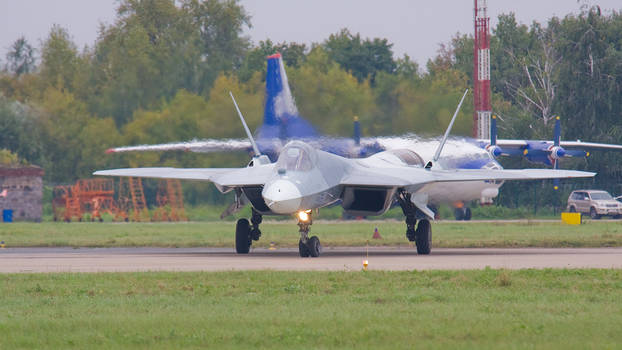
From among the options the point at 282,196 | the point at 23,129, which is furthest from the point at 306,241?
the point at 23,129

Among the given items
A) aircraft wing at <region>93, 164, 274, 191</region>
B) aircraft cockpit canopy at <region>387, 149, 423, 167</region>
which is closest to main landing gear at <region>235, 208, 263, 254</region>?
aircraft wing at <region>93, 164, 274, 191</region>

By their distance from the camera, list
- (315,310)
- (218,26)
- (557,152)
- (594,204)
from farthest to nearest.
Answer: (218,26) → (594,204) → (557,152) → (315,310)

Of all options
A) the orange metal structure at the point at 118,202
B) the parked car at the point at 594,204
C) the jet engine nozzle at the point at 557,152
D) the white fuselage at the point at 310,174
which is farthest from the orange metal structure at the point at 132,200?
the white fuselage at the point at 310,174

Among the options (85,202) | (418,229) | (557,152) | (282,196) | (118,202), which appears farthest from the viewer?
(118,202)

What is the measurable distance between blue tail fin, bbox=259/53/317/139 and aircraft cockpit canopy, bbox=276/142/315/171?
24.7 feet

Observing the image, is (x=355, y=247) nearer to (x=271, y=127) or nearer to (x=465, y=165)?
(x=271, y=127)

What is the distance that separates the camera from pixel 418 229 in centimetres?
2580

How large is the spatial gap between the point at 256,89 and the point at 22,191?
1704cm

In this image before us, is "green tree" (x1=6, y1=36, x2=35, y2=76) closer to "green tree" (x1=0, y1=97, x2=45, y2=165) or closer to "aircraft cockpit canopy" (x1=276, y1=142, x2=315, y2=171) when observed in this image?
"green tree" (x1=0, y1=97, x2=45, y2=165)

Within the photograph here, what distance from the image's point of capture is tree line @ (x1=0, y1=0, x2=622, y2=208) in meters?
38.8

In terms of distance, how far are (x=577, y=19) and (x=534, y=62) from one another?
8231 mm

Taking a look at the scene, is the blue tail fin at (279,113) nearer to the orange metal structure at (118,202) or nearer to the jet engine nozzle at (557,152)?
the orange metal structure at (118,202)

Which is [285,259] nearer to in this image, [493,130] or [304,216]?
[304,216]

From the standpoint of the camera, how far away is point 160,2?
8631 centimetres
